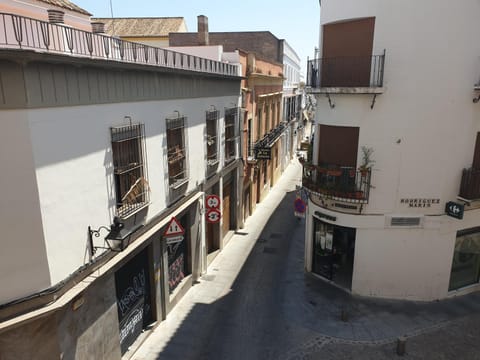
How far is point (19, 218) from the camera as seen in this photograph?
5902mm

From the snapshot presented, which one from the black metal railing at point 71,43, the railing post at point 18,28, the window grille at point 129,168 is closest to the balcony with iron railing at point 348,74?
the black metal railing at point 71,43

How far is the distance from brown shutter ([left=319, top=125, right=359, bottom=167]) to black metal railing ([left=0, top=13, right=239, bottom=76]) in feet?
18.3

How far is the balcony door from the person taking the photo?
11609 millimetres

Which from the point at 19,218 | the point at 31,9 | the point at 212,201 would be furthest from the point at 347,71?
the point at 19,218

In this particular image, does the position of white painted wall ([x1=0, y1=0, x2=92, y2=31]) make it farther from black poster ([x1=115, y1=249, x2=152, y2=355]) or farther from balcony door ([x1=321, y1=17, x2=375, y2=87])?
balcony door ([x1=321, y1=17, x2=375, y2=87])

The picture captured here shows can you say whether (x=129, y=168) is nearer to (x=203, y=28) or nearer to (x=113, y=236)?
(x=113, y=236)

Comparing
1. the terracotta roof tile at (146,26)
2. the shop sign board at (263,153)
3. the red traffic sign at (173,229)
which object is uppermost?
the terracotta roof tile at (146,26)

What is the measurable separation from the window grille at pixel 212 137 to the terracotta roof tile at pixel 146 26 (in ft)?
63.6

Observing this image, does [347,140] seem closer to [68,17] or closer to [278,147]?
[68,17]

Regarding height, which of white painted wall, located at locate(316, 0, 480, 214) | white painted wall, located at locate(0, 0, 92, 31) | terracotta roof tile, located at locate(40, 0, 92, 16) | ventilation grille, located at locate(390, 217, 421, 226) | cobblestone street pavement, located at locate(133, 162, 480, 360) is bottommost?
cobblestone street pavement, located at locate(133, 162, 480, 360)

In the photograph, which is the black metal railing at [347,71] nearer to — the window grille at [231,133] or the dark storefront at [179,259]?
the window grille at [231,133]

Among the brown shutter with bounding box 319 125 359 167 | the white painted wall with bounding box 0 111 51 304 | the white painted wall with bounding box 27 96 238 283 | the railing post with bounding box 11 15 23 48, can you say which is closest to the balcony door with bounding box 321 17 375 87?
the brown shutter with bounding box 319 125 359 167

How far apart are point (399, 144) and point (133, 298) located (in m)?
9.26

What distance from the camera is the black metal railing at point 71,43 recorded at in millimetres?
5719
